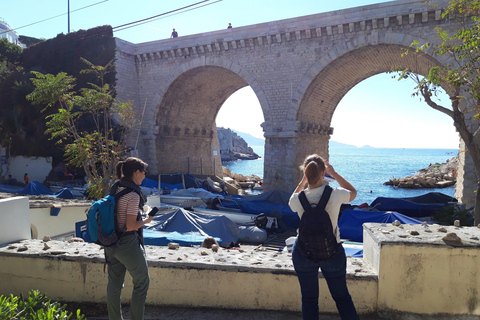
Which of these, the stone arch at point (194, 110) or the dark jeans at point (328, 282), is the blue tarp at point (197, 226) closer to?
the dark jeans at point (328, 282)

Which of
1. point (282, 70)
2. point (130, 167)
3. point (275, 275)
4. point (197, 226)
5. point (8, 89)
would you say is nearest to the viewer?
point (130, 167)

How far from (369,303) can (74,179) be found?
21.5 metres

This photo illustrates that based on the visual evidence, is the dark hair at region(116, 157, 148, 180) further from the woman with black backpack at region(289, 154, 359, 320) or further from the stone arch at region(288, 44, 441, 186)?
the stone arch at region(288, 44, 441, 186)

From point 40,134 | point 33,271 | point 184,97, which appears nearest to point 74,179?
point 40,134

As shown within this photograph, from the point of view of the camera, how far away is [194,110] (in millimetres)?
24703

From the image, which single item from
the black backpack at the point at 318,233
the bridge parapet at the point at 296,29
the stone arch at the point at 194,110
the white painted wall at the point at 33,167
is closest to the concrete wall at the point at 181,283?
the black backpack at the point at 318,233

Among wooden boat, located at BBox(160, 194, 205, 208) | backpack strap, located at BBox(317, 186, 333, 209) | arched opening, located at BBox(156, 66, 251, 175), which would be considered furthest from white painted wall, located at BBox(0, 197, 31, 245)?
arched opening, located at BBox(156, 66, 251, 175)

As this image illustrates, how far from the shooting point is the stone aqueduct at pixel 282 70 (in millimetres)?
15094

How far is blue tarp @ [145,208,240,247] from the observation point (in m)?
10.4

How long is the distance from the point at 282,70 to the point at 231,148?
91.1 meters

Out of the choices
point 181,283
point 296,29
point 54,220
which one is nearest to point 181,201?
point 54,220

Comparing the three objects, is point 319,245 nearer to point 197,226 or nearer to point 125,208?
point 125,208

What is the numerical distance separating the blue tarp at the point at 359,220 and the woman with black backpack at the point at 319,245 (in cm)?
846

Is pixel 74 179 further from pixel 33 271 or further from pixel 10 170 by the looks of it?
pixel 33 271
